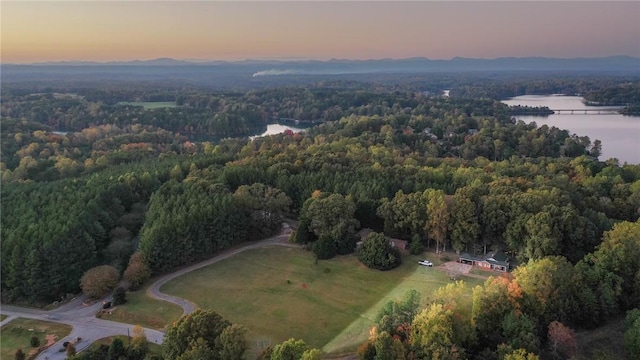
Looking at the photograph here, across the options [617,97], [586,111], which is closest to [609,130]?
[586,111]

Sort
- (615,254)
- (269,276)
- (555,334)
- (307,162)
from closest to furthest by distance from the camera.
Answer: (555,334) < (615,254) < (269,276) < (307,162)

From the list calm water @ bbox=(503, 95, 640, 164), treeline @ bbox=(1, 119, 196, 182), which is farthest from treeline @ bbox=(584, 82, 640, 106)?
treeline @ bbox=(1, 119, 196, 182)

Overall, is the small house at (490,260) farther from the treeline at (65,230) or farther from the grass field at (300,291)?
the treeline at (65,230)

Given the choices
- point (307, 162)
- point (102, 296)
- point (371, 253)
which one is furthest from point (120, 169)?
point (371, 253)

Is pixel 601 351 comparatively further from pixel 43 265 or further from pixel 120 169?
pixel 120 169

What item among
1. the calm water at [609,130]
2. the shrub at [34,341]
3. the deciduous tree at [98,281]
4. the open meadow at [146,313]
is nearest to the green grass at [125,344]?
the open meadow at [146,313]

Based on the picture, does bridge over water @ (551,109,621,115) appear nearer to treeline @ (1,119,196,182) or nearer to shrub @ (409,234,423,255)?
treeline @ (1,119,196,182)

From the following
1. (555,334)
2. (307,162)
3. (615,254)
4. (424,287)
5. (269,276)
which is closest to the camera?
(555,334)
